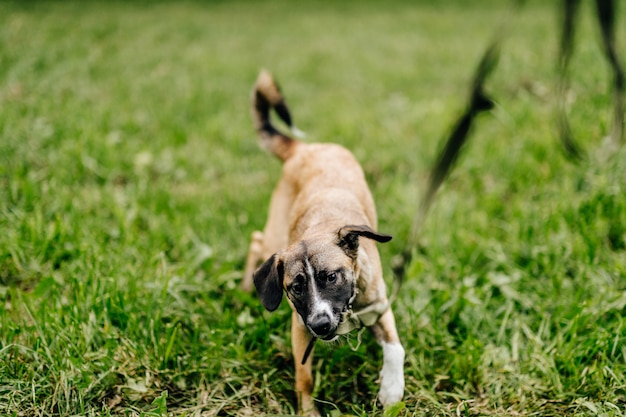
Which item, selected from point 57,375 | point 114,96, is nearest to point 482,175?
point 57,375

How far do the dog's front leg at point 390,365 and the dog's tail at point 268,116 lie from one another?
6.11ft

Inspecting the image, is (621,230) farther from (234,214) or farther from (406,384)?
(234,214)

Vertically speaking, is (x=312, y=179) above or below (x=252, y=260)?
above

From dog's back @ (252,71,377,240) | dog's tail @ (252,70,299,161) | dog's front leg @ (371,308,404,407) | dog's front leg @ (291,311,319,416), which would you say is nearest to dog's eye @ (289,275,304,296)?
dog's front leg @ (291,311,319,416)

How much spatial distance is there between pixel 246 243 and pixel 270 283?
5.54 feet

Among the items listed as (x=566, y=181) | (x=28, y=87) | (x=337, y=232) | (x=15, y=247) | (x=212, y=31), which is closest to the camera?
(x=337, y=232)

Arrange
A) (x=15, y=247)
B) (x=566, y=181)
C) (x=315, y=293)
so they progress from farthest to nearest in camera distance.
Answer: (x=566, y=181) < (x=15, y=247) < (x=315, y=293)

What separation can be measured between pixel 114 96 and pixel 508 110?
522 centimetres

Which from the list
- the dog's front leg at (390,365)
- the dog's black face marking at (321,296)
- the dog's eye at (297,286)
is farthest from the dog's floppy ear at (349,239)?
the dog's front leg at (390,365)

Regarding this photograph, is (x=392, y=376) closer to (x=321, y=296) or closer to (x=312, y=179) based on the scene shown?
(x=321, y=296)

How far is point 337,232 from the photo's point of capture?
3.46 m

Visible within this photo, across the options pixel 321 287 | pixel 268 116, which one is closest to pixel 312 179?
pixel 268 116

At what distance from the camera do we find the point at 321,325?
3.04 m

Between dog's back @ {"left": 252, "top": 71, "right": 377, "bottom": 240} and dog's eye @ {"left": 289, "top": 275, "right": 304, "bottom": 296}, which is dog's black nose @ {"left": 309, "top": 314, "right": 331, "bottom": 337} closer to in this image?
dog's eye @ {"left": 289, "top": 275, "right": 304, "bottom": 296}
